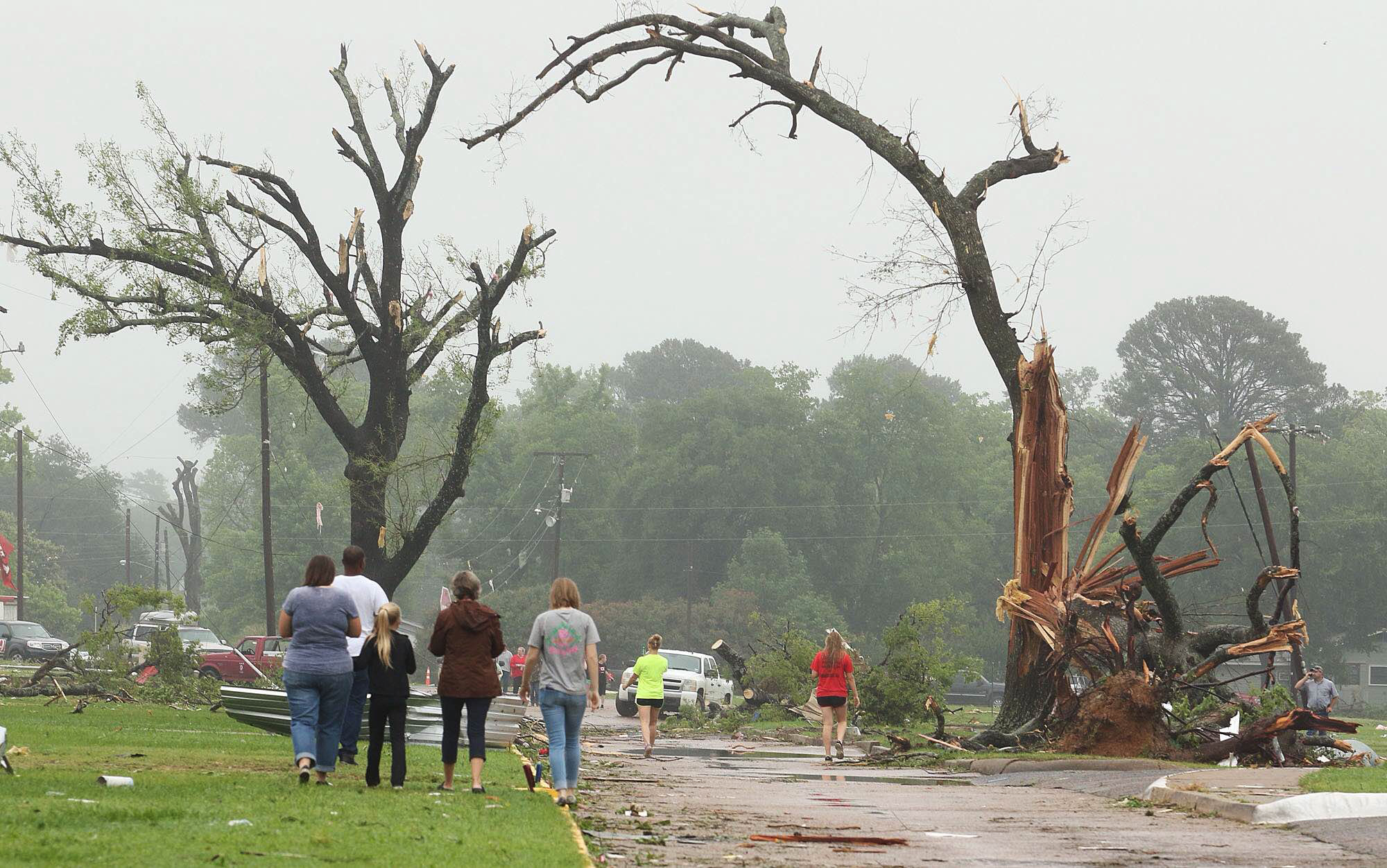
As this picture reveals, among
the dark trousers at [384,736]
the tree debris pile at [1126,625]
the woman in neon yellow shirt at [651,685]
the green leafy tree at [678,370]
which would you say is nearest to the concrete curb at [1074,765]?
the tree debris pile at [1126,625]

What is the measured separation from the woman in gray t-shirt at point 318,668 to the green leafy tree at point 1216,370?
79111 millimetres

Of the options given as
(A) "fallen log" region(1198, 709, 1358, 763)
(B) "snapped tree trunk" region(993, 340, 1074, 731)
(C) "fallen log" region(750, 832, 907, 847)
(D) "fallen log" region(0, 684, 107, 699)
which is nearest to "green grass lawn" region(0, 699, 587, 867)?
(C) "fallen log" region(750, 832, 907, 847)

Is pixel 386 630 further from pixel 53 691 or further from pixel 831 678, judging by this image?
pixel 53 691

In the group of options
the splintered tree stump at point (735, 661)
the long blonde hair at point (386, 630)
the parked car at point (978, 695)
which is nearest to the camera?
the long blonde hair at point (386, 630)

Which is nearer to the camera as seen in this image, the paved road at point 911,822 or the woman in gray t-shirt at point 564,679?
the paved road at point 911,822

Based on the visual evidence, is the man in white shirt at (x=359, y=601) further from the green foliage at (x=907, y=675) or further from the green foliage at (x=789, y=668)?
the green foliage at (x=789, y=668)

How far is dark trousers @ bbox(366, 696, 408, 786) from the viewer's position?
37.4 ft

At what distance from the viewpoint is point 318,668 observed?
37.3ft

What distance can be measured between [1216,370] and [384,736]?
82705mm

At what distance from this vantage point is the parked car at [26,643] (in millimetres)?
60594

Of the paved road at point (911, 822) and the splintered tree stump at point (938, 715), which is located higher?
the splintered tree stump at point (938, 715)

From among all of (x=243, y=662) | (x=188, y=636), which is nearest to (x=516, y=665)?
(x=243, y=662)

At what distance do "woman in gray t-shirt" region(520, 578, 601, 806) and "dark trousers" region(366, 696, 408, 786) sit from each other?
0.96 metres

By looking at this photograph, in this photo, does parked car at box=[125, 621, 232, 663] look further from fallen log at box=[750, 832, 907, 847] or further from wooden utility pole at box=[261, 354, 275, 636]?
fallen log at box=[750, 832, 907, 847]
